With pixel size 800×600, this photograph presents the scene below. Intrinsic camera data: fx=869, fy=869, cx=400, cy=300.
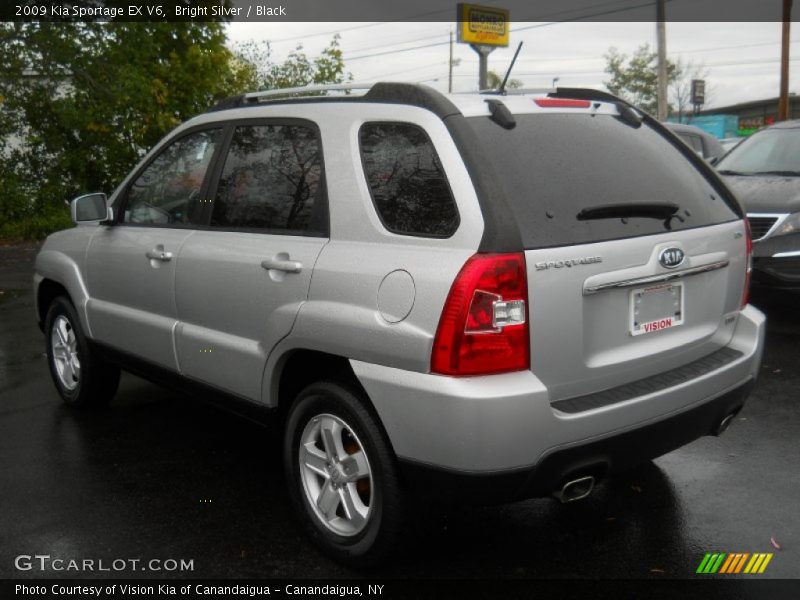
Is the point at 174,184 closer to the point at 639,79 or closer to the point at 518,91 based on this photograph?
the point at 518,91

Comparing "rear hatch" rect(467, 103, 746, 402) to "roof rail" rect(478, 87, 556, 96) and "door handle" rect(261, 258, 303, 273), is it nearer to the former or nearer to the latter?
"roof rail" rect(478, 87, 556, 96)

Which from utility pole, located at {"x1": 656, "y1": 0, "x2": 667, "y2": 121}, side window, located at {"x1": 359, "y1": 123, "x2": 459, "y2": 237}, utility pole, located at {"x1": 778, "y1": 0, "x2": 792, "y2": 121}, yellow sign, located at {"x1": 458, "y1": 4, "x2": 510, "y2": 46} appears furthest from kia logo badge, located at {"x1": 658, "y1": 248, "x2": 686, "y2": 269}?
A: utility pole, located at {"x1": 778, "y1": 0, "x2": 792, "y2": 121}

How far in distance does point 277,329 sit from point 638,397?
4.74 ft

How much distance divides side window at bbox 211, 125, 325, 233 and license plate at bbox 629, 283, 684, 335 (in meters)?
1.26

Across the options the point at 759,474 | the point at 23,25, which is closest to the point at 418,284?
the point at 759,474

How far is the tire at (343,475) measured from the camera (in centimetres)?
315

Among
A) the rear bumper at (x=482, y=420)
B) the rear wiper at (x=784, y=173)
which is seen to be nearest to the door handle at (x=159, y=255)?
the rear bumper at (x=482, y=420)

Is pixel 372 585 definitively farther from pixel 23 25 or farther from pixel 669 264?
pixel 23 25

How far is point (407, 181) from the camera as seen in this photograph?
3.24m

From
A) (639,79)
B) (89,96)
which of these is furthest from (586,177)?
(639,79)

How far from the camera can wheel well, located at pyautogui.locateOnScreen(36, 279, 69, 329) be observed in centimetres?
571

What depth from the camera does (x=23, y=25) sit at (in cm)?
1452

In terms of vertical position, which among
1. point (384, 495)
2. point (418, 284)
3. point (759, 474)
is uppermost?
point (418, 284)

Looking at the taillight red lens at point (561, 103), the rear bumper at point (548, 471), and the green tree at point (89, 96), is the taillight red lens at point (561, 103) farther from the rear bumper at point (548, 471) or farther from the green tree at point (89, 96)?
the green tree at point (89, 96)
